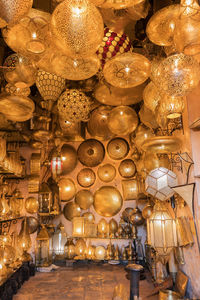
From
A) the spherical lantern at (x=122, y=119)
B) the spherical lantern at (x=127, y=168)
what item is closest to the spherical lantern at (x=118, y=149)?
the spherical lantern at (x=127, y=168)

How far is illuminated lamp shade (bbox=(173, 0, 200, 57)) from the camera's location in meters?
0.95

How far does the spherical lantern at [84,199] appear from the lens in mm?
4492

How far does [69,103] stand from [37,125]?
100 centimetres

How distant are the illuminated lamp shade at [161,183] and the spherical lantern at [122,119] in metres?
0.75

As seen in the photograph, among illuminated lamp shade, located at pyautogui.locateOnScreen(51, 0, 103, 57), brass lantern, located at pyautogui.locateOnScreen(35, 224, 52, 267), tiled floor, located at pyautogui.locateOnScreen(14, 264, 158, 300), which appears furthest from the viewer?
brass lantern, located at pyautogui.locateOnScreen(35, 224, 52, 267)

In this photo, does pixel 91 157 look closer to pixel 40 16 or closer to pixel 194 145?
pixel 194 145

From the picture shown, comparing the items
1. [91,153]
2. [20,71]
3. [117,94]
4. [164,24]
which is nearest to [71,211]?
[91,153]

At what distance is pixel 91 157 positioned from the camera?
464cm

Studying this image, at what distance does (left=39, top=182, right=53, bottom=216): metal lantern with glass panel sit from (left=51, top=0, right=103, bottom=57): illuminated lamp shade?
10.4ft

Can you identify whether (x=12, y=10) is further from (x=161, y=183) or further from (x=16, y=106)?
(x=161, y=183)

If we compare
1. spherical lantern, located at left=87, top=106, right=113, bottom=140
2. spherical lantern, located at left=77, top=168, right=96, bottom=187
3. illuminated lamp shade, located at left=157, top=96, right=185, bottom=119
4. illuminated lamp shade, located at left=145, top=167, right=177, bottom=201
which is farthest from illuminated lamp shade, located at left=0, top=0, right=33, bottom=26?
spherical lantern, located at left=77, top=168, right=96, bottom=187

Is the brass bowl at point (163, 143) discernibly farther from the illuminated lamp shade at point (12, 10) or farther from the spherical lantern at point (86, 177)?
the spherical lantern at point (86, 177)

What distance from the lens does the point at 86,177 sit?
183 inches

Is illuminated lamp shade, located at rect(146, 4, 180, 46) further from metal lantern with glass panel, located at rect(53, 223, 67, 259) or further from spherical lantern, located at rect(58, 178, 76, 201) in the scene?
metal lantern with glass panel, located at rect(53, 223, 67, 259)
